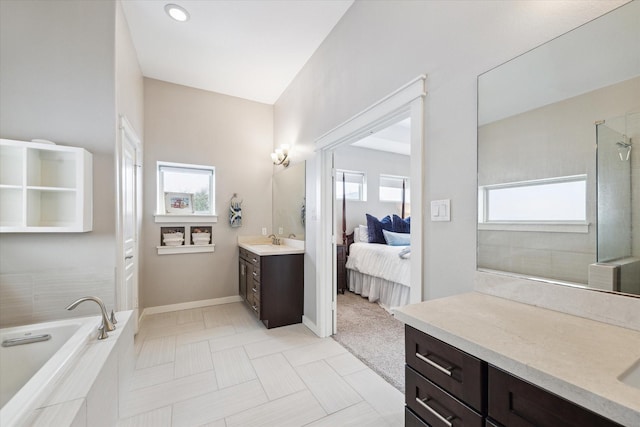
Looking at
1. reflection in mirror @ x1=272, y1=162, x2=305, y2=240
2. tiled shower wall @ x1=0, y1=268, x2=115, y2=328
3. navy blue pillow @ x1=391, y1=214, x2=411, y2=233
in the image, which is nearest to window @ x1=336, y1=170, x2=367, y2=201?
navy blue pillow @ x1=391, y1=214, x2=411, y2=233

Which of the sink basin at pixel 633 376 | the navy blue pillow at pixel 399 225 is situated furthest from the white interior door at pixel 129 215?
the navy blue pillow at pixel 399 225

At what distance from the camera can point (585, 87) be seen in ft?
3.19

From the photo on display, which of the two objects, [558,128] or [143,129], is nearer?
[558,128]

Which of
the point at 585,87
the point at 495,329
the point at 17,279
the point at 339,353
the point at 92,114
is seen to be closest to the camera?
the point at 495,329

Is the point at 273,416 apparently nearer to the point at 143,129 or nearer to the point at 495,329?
the point at 495,329

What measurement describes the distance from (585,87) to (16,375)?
123 inches

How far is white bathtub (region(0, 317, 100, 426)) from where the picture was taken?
3.62ft

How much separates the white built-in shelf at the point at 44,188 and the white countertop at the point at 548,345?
224 centimetres

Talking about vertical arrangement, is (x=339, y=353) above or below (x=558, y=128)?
below

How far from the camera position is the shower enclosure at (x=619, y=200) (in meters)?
0.86

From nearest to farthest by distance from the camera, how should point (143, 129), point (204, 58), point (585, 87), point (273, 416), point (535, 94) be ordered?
1. point (585, 87)
2. point (535, 94)
3. point (273, 416)
4. point (204, 58)
5. point (143, 129)

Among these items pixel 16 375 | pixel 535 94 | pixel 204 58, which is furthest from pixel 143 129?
pixel 535 94

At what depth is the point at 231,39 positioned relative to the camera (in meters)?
2.65

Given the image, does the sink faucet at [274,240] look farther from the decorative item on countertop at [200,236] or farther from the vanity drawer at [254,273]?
the decorative item on countertop at [200,236]
